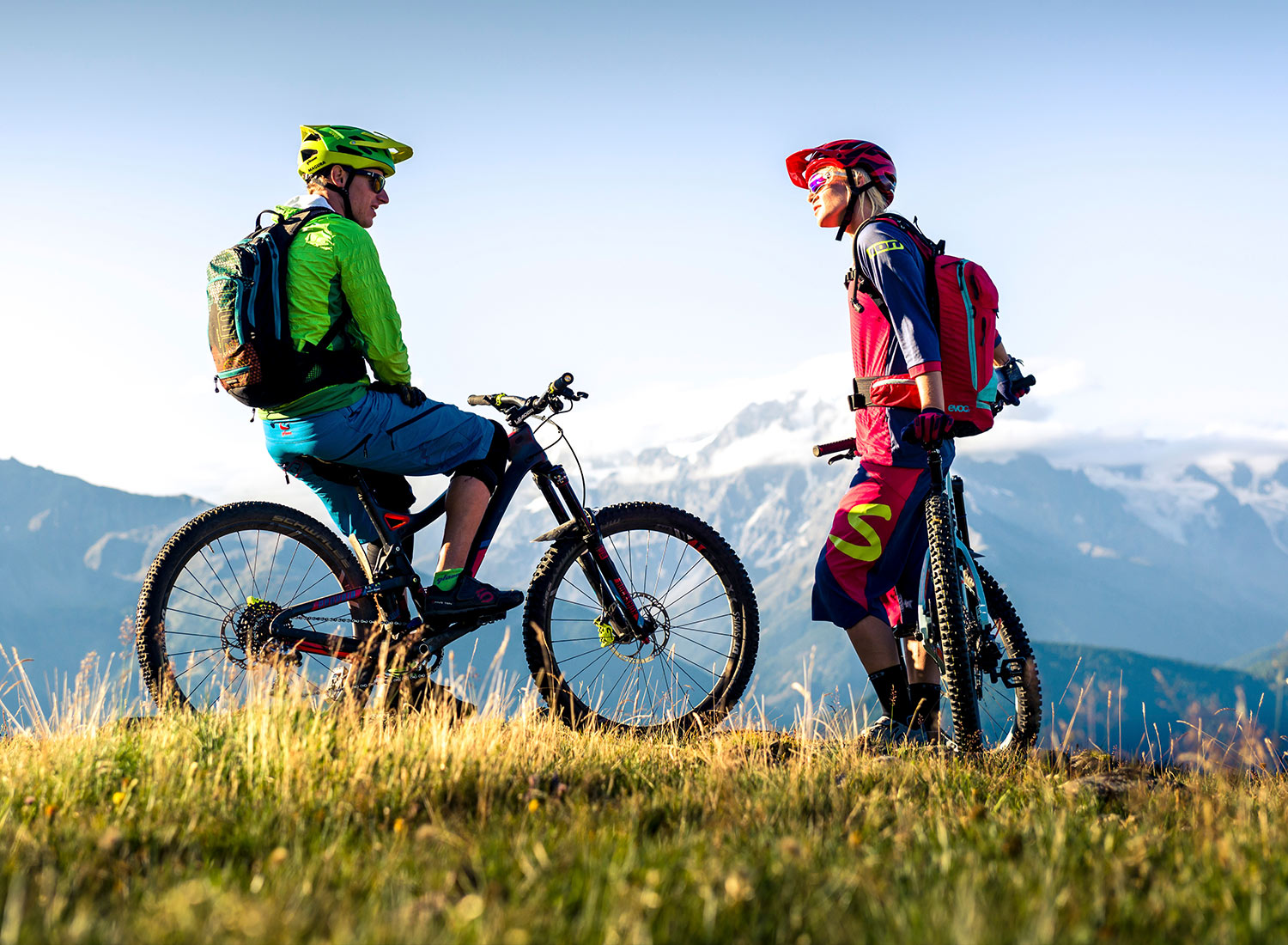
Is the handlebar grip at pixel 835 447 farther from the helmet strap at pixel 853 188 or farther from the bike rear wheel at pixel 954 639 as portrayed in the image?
the helmet strap at pixel 853 188

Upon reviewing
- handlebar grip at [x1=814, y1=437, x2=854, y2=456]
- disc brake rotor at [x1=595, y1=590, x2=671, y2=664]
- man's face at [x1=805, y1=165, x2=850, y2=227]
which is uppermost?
man's face at [x1=805, y1=165, x2=850, y2=227]

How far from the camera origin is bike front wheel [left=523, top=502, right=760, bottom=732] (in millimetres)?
5496

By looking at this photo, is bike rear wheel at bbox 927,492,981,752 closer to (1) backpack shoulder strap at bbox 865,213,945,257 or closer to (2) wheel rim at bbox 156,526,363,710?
(1) backpack shoulder strap at bbox 865,213,945,257

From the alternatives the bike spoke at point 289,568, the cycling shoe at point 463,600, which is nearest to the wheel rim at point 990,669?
the cycling shoe at point 463,600

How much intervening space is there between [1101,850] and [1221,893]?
1.49 ft

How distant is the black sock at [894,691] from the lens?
5.37m

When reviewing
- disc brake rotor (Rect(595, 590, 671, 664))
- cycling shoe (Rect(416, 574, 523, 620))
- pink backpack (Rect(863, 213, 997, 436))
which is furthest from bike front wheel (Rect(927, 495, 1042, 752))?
cycling shoe (Rect(416, 574, 523, 620))

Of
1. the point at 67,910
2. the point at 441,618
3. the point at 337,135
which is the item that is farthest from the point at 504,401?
the point at 67,910

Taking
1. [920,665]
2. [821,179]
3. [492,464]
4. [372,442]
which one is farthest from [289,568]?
[821,179]

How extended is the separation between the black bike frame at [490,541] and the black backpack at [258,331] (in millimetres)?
732

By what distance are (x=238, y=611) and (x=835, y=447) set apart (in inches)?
143

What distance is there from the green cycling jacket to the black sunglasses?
39 centimetres

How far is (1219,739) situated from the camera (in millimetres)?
5332

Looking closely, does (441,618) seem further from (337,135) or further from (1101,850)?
(1101,850)
